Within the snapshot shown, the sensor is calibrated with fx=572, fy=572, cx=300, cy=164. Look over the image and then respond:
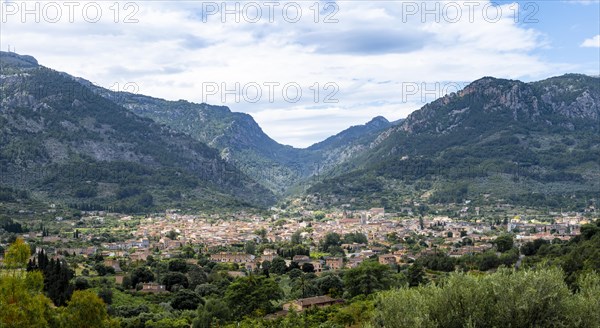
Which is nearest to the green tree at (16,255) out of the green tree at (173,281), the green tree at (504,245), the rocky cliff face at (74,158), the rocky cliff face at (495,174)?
the green tree at (173,281)

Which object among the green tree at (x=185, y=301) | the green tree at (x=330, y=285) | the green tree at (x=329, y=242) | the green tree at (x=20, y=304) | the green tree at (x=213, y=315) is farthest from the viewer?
the green tree at (x=329, y=242)

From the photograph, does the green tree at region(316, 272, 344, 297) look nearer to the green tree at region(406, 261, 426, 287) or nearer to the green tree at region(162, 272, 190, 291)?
the green tree at region(406, 261, 426, 287)

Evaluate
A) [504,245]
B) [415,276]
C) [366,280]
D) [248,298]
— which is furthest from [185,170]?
[248,298]

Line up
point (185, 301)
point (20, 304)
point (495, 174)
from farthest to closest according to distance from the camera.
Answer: point (495, 174)
point (185, 301)
point (20, 304)

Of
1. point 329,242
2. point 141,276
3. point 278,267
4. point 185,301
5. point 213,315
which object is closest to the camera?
point 213,315

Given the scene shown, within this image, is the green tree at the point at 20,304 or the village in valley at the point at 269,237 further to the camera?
the village in valley at the point at 269,237

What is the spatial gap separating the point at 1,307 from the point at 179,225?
9356 cm

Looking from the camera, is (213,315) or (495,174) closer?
(213,315)

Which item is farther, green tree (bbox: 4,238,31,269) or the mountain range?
the mountain range

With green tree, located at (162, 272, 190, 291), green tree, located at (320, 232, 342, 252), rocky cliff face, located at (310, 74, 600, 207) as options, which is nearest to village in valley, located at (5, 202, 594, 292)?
green tree, located at (162, 272, 190, 291)

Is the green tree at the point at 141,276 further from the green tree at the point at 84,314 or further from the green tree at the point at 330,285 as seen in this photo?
the green tree at the point at 84,314

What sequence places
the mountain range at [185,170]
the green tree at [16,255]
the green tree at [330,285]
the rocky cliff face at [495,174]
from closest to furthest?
the green tree at [16,255] → the green tree at [330,285] → the mountain range at [185,170] → the rocky cliff face at [495,174]

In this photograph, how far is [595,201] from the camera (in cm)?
13725

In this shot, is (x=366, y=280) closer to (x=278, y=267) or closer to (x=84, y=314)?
(x=278, y=267)
